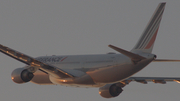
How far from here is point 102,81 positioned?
153 ft

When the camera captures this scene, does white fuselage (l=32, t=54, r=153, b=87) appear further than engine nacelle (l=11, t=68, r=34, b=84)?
No

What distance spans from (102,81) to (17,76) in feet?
29.1

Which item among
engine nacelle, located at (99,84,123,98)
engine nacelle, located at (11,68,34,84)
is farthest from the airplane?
engine nacelle, located at (99,84,123,98)

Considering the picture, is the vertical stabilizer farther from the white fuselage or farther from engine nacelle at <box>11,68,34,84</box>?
engine nacelle at <box>11,68,34,84</box>

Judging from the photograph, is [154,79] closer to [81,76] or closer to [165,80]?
[165,80]

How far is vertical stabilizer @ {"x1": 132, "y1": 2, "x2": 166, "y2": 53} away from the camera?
43.4 meters

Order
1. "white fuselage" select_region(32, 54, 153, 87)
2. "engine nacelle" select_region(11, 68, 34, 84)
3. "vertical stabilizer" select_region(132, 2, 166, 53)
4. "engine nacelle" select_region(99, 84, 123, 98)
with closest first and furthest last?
"vertical stabilizer" select_region(132, 2, 166, 53), "white fuselage" select_region(32, 54, 153, 87), "engine nacelle" select_region(11, 68, 34, 84), "engine nacelle" select_region(99, 84, 123, 98)

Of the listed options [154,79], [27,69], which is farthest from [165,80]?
[27,69]

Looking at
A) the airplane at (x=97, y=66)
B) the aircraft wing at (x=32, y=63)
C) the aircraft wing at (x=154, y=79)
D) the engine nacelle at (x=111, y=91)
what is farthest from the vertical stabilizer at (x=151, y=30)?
the engine nacelle at (x=111, y=91)

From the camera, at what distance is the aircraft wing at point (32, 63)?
4309 centimetres

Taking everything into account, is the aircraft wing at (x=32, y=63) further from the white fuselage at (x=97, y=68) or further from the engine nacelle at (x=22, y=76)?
the white fuselage at (x=97, y=68)

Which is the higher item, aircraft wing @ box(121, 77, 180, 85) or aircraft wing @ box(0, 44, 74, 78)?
aircraft wing @ box(0, 44, 74, 78)

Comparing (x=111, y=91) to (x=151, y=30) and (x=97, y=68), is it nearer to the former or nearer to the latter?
(x=97, y=68)

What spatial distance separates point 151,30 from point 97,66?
7.11 meters
